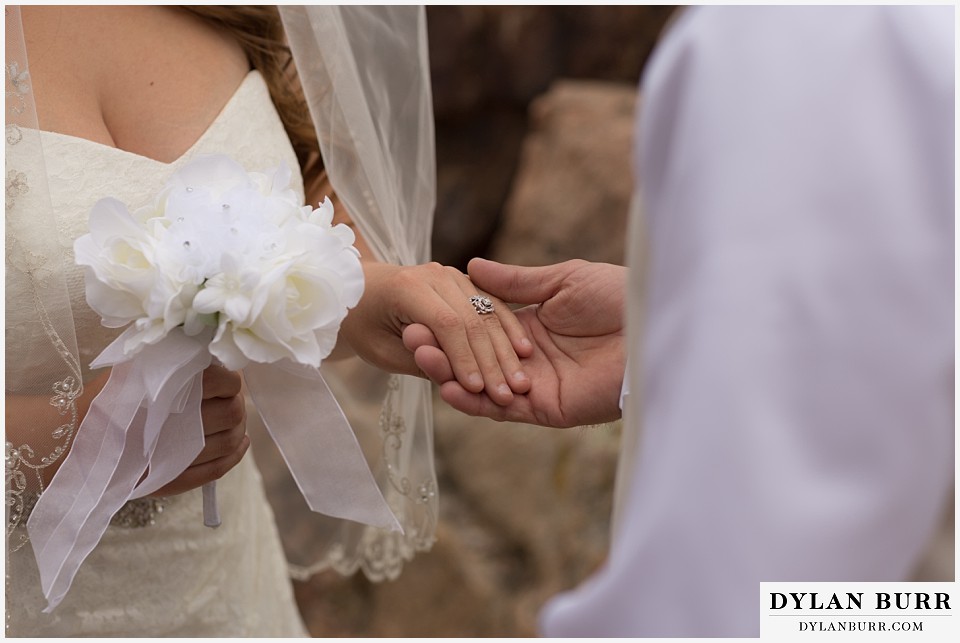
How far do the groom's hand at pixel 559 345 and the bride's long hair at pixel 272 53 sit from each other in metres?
0.40

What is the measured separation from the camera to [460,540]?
293 centimetres

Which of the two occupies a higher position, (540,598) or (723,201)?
(723,201)

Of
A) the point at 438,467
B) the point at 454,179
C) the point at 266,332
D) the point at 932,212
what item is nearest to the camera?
the point at 932,212

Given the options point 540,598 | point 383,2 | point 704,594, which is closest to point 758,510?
point 704,594

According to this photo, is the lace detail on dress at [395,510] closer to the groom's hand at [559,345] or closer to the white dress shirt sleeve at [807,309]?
the groom's hand at [559,345]

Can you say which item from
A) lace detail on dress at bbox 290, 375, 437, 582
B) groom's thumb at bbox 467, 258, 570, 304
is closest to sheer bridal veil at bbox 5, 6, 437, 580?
lace detail on dress at bbox 290, 375, 437, 582

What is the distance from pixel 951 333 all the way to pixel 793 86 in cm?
15

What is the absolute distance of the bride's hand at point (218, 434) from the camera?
1136 millimetres

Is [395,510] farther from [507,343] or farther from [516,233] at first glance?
[516,233]

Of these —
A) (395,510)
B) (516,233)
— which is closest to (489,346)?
(395,510)

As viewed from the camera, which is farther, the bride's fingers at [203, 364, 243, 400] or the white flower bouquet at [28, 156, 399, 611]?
the bride's fingers at [203, 364, 243, 400]

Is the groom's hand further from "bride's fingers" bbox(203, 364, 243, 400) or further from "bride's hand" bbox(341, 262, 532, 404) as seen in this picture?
"bride's fingers" bbox(203, 364, 243, 400)

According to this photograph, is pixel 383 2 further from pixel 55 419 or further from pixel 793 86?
pixel 793 86

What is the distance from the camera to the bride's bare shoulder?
1259mm
